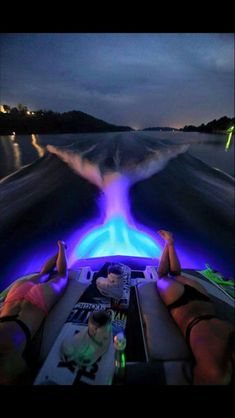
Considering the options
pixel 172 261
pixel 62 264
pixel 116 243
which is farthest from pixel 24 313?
pixel 116 243

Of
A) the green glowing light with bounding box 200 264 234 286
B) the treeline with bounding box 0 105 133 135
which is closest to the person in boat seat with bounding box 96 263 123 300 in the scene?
the green glowing light with bounding box 200 264 234 286

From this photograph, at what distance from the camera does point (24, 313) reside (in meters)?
1.62

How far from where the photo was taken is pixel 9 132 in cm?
250

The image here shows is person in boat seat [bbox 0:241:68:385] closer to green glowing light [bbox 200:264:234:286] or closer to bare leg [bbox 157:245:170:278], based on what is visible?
bare leg [bbox 157:245:170:278]

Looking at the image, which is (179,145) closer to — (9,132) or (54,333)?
(9,132)

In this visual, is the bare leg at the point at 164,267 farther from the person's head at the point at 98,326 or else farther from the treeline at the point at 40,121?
the treeline at the point at 40,121

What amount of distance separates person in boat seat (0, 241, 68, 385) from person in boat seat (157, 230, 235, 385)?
3.49ft

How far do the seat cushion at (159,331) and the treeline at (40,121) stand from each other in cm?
252

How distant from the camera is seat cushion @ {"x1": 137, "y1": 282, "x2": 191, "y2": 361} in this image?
139cm

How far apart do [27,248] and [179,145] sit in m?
7.02

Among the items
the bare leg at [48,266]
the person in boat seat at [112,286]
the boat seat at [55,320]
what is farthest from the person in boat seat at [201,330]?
the bare leg at [48,266]

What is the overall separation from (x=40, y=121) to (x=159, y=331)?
335 centimetres
